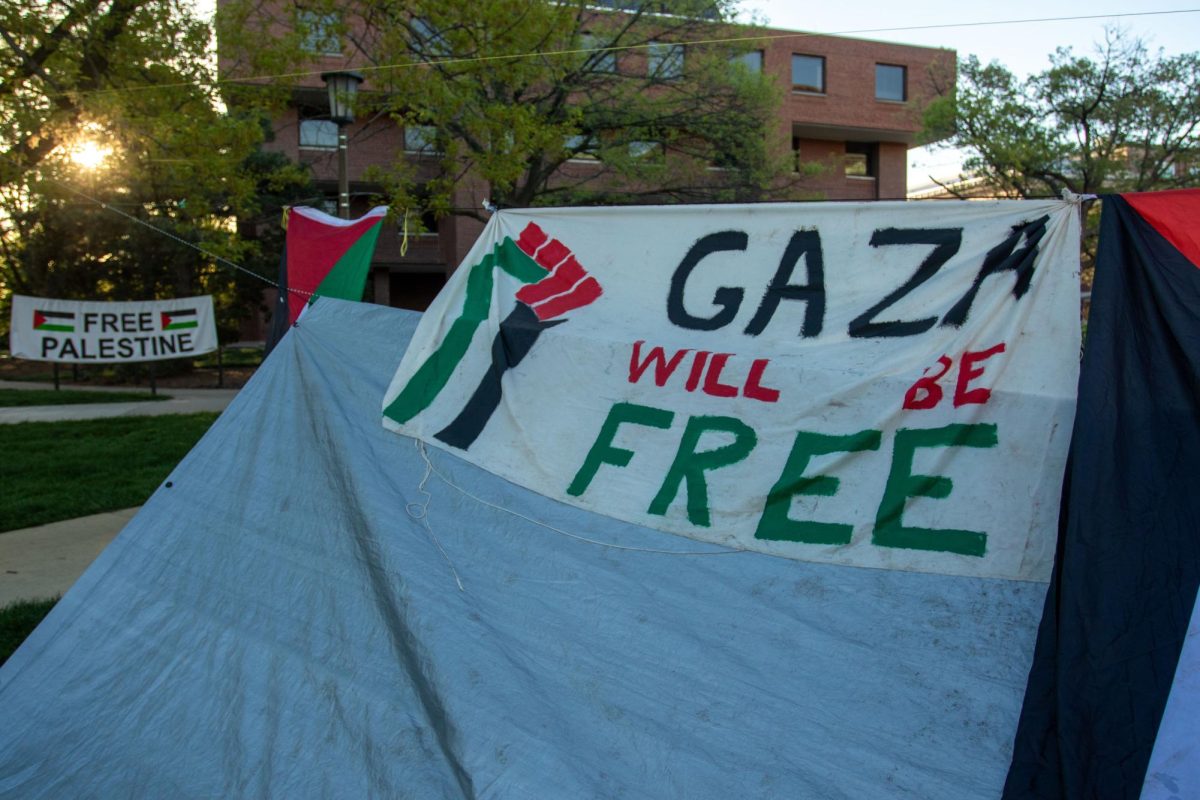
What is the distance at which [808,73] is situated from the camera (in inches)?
1237

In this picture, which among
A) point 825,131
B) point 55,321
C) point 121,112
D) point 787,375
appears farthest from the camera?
point 825,131

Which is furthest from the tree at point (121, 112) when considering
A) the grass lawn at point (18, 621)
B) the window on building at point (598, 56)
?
the window on building at point (598, 56)

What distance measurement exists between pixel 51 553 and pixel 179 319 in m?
5.82

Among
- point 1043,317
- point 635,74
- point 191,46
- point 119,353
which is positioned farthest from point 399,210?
point 1043,317

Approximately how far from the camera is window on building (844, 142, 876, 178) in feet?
110

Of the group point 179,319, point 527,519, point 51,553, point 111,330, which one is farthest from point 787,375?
point 111,330

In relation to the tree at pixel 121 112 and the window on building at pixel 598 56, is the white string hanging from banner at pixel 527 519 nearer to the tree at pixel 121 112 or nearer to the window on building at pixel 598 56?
the tree at pixel 121 112

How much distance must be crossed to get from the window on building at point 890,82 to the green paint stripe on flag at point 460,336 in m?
31.8

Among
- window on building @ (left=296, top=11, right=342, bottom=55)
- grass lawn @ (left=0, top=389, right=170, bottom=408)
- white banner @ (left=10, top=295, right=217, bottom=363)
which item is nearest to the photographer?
window on building @ (left=296, top=11, right=342, bottom=55)

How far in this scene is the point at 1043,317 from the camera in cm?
250

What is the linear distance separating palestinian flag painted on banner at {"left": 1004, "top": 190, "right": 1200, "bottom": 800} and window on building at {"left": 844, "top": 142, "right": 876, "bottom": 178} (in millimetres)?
32852

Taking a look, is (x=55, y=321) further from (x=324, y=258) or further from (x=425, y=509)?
(x=425, y=509)

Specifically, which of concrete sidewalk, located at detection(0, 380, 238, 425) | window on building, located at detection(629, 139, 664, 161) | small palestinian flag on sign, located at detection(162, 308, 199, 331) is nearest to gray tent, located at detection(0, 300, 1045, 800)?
small palestinian flag on sign, located at detection(162, 308, 199, 331)

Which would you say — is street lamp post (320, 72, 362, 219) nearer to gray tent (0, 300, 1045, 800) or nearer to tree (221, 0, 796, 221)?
tree (221, 0, 796, 221)
